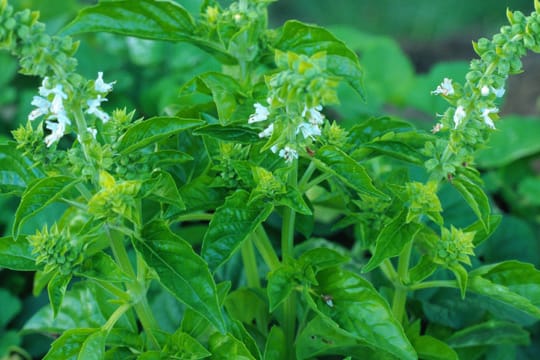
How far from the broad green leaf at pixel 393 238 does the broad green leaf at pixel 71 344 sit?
0.42 meters

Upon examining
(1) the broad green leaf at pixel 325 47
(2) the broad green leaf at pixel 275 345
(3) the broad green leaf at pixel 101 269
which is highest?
(1) the broad green leaf at pixel 325 47

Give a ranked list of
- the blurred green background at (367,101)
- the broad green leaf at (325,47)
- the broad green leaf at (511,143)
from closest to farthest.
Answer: the broad green leaf at (325,47)
the blurred green background at (367,101)
the broad green leaf at (511,143)

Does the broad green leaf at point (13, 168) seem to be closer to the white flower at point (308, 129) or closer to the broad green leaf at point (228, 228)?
the broad green leaf at point (228, 228)

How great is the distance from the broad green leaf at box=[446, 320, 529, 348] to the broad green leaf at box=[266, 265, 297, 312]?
39 centimetres

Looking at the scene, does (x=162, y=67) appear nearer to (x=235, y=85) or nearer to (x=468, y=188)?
(x=235, y=85)

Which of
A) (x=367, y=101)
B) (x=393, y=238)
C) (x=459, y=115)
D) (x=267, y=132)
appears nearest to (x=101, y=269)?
(x=267, y=132)

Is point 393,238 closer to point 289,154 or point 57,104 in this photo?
point 289,154

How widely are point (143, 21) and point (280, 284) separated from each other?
0.48 meters

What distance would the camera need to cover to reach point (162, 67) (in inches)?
88.0

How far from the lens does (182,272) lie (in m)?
0.96

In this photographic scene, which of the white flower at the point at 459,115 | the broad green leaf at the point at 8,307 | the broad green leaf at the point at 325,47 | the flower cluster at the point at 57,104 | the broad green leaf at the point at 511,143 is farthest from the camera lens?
the broad green leaf at the point at 511,143

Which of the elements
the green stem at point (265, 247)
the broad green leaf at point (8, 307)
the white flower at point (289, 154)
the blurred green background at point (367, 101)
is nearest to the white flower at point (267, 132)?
the white flower at point (289, 154)

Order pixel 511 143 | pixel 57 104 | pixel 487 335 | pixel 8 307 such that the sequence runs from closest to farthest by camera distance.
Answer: pixel 57 104 → pixel 487 335 → pixel 8 307 → pixel 511 143

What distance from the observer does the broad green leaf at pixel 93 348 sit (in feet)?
3.20
